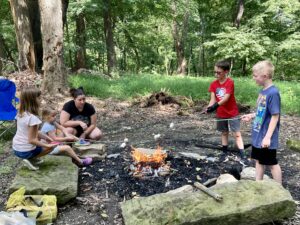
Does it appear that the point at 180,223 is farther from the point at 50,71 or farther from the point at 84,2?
the point at 84,2

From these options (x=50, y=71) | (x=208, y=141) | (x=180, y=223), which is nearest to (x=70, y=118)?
(x=208, y=141)

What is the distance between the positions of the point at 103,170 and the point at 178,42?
19079mm

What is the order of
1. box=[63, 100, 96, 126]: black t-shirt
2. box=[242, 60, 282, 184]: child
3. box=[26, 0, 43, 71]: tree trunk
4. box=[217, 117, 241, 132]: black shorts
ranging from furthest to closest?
box=[26, 0, 43, 71]: tree trunk, box=[63, 100, 96, 126]: black t-shirt, box=[217, 117, 241, 132]: black shorts, box=[242, 60, 282, 184]: child

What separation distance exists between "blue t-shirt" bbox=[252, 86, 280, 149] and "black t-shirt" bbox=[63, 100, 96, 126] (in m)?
2.84

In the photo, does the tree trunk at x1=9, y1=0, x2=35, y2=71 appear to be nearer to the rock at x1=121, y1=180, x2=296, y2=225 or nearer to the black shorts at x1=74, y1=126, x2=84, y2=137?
the black shorts at x1=74, y1=126, x2=84, y2=137

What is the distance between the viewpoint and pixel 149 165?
14.7ft

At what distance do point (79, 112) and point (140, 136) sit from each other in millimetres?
1351

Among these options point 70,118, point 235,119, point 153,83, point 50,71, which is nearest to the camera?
point 235,119

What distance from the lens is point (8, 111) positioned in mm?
6355

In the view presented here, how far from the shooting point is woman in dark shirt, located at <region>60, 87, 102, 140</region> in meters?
5.50

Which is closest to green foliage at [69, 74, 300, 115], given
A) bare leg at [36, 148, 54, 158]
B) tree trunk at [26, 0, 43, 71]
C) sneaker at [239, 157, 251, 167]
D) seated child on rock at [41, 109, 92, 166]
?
tree trunk at [26, 0, 43, 71]

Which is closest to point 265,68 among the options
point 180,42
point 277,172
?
point 277,172

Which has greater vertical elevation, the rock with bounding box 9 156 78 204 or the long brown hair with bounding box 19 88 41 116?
the long brown hair with bounding box 19 88 41 116

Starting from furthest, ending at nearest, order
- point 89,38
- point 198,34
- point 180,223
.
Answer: point 198,34
point 89,38
point 180,223
